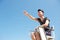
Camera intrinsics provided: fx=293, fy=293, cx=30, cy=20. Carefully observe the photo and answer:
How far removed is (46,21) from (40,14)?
0.52 m

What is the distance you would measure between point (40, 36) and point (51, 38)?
534mm

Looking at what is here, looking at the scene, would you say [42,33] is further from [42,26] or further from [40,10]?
[40,10]

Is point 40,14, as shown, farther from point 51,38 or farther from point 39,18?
point 51,38

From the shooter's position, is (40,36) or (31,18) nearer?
(40,36)

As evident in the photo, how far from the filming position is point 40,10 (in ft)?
47.6

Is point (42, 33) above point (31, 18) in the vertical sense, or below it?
below

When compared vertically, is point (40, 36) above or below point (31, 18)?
below

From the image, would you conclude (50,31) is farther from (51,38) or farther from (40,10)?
(40,10)

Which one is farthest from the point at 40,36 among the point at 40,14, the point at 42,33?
the point at 40,14

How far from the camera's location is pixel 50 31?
1403cm

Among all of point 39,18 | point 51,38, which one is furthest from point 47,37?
point 39,18

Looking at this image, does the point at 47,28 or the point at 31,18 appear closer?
the point at 47,28

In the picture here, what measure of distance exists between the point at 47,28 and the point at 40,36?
508 mm

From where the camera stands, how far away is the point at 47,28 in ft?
45.8
